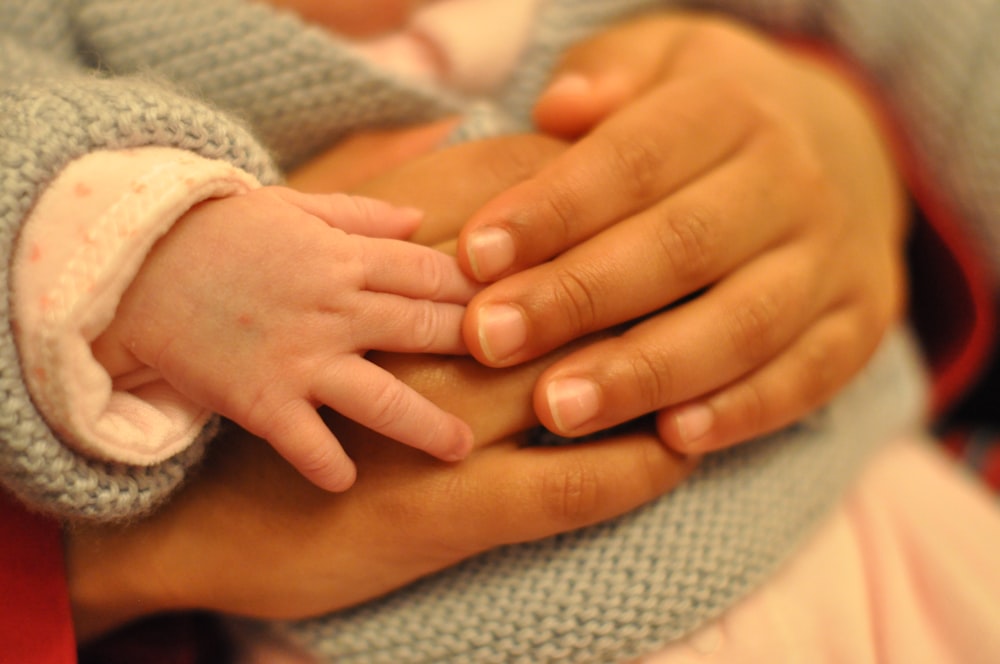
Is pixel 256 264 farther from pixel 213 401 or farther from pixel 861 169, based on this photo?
pixel 861 169

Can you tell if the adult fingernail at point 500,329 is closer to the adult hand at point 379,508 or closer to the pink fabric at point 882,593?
the adult hand at point 379,508

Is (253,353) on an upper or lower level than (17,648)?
upper

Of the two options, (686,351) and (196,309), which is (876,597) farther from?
(196,309)

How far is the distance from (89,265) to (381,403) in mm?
182

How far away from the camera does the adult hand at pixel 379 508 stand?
20.3 inches

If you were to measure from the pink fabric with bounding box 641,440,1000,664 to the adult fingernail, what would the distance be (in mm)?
274

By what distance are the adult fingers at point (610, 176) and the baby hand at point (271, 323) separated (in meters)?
0.08

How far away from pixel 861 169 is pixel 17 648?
2.90ft

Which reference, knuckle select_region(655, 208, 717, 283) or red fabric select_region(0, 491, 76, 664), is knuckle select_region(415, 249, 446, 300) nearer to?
knuckle select_region(655, 208, 717, 283)

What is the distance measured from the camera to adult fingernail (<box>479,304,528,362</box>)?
0.48 meters

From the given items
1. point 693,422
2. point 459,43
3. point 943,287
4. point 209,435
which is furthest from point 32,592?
point 943,287

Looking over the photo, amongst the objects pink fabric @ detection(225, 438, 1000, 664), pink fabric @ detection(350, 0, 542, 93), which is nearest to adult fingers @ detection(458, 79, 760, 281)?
pink fabric @ detection(350, 0, 542, 93)

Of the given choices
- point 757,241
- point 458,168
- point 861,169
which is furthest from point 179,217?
point 861,169

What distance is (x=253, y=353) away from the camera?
0.44 metres
